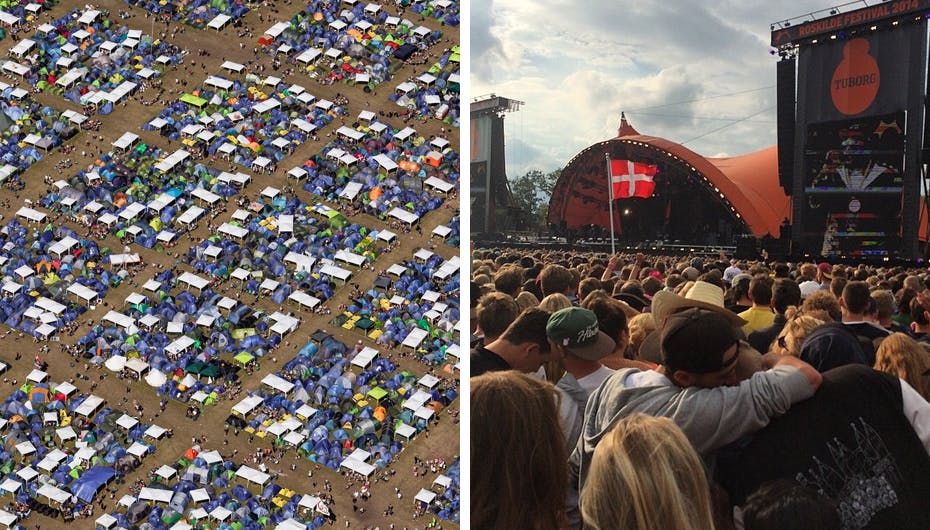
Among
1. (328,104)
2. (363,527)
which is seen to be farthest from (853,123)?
(328,104)

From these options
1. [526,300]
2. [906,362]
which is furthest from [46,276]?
[906,362]

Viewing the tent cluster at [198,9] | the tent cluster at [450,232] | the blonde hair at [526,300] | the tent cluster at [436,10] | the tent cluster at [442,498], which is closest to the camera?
the blonde hair at [526,300]

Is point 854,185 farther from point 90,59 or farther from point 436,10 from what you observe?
point 90,59

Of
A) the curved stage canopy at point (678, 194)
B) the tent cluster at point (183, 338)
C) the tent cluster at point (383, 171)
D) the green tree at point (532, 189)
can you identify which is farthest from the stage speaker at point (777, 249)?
the green tree at point (532, 189)

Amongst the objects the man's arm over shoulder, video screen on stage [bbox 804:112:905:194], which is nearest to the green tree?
the man's arm over shoulder

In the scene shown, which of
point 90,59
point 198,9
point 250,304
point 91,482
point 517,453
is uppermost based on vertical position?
point 198,9

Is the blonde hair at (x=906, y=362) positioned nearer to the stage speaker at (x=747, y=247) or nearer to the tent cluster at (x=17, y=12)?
the stage speaker at (x=747, y=247)
